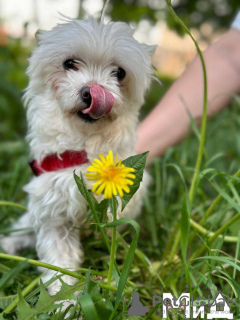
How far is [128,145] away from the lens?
47.8 inches

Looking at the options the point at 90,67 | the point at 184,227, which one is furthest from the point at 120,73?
the point at 184,227

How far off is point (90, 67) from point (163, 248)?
774mm

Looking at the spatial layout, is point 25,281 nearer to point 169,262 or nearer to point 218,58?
point 169,262

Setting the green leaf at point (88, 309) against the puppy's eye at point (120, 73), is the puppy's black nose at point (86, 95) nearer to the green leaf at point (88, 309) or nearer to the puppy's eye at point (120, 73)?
the puppy's eye at point (120, 73)

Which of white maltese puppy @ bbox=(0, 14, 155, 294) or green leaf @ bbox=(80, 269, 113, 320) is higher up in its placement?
white maltese puppy @ bbox=(0, 14, 155, 294)

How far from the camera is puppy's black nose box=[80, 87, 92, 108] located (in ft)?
3.26

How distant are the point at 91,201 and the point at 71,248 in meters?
A: 0.44

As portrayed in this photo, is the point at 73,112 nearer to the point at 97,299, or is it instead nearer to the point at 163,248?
the point at 97,299

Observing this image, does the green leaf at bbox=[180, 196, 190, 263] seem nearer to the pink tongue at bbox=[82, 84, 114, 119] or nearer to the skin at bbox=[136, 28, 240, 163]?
the pink tongue at bbox=[82, 84, 114, 119]

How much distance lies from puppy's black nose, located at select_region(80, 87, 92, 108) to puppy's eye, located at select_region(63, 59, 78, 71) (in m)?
0.13

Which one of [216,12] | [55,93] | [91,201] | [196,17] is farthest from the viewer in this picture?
[216,12]

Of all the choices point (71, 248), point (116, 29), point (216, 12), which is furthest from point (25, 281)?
point (216, 12)

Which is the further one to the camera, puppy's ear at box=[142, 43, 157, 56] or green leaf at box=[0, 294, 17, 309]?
puppy's ear at box=[142, 43, 157, 56]

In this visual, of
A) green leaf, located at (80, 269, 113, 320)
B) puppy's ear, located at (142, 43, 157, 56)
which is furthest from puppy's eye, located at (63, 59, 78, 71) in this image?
green leaf, located at (80, 269, 113, 320)
